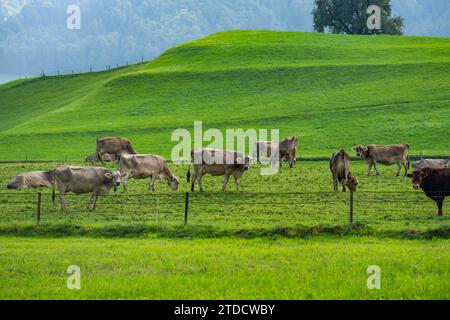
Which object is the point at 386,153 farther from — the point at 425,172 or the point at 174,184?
the point at 425,172

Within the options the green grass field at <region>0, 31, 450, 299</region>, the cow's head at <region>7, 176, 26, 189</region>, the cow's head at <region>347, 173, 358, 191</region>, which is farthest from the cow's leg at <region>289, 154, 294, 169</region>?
the cow's head at <region>7, 176, 26, 189</region>

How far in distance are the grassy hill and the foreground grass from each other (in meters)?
31.3

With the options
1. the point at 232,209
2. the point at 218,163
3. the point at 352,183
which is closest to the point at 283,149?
the point at 218,163

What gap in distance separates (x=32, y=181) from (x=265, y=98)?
41.6 meters

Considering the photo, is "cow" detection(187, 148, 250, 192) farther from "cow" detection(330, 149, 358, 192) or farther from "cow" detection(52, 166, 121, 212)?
"cow" detection(52, 166, 121, 212)

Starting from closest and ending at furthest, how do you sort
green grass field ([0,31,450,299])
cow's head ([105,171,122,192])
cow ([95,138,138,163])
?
green grass field ([0,31,450,299])
cow's head ([105,171,122,192])
cow ([95,138,138,163])

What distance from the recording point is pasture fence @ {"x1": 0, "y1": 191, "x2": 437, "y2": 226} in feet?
78.2

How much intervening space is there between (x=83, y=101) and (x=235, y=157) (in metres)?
53.8

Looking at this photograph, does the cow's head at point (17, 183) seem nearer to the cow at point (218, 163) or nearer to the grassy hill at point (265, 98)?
the cow at point (218, 163)

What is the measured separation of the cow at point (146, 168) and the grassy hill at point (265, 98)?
2001 cm

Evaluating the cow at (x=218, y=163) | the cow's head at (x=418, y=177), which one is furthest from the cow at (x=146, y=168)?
the cow's head at (x=418, y=177)

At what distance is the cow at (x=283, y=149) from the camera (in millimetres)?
44156

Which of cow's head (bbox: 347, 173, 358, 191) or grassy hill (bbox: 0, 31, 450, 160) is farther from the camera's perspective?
grassy hill (bbox: 0, 31, 450, 160)

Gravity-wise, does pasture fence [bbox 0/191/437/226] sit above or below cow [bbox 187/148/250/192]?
below
